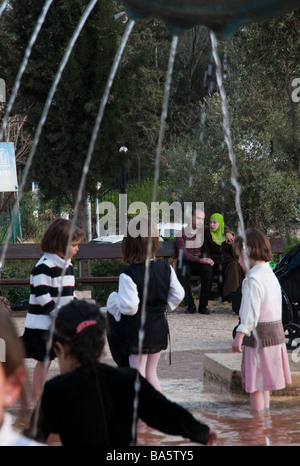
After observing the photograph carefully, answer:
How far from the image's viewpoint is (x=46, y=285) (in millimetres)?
4906

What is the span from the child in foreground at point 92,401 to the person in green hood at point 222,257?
828 centimetres

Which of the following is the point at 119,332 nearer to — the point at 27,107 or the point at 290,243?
the point at 27,107

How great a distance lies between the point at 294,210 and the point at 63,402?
12.2 metres

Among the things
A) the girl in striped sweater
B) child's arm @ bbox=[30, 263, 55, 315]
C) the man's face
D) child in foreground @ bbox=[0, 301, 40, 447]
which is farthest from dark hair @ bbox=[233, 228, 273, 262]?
the man's face

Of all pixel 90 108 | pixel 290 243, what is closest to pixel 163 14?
pixel 90 108

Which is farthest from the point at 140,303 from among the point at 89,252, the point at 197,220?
the point at 89,252

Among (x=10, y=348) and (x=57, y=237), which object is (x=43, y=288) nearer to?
(x=57, y=237)

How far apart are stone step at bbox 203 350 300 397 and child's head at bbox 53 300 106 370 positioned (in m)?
3.06

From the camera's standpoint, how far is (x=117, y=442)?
2.39 m

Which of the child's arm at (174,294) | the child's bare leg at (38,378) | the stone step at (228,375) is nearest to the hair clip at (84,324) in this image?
the child's arm at (174,294)

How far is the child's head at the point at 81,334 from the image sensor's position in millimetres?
2443

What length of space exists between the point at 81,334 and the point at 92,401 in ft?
0.77

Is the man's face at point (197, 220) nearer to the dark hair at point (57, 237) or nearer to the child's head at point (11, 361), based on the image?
the dark hair at point (57, 237)
